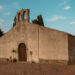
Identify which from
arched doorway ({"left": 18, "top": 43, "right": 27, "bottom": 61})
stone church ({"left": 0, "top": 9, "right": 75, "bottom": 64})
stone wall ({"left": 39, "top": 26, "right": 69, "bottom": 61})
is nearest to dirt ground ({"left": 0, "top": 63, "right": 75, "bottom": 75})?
stone wall ({"left": 39, "top": 26, "right": 69, "bottom": 61})

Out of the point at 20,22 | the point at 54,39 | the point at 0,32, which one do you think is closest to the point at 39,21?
the point at 0,32

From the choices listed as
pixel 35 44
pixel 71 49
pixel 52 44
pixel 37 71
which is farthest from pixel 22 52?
pixel 37 71

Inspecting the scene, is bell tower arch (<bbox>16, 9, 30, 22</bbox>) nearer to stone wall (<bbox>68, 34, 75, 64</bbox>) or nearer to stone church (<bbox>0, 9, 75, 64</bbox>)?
stone church (<bbox>0, 9, 75, 64</bbox>)

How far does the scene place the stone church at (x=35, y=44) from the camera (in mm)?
17188

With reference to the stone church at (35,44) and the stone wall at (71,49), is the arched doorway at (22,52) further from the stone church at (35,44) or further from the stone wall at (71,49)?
the stone wall at (71,49)

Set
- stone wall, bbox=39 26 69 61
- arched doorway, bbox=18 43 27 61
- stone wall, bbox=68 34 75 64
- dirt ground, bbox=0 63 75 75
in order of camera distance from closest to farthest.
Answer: dirt ground, bbox=0 63 75 75
stone wall, bbox=39 26 69 61
stone wall, bbox=68 34 75 64
arched doorway, bbox=18 43 27 61

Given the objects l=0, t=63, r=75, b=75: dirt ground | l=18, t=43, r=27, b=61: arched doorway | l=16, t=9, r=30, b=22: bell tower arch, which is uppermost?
l=16, t=9, r=30, b=22: bell tower arch

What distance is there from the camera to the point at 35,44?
1978cm

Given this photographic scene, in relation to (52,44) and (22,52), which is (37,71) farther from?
(22,52)

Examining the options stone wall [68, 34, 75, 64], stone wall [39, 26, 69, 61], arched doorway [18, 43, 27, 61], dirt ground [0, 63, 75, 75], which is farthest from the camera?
arched doorway [18, 43, 27, 61]

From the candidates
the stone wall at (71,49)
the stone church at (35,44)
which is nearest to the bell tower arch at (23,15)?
the stone church at (35,44)

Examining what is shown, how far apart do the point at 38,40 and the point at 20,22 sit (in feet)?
16.6

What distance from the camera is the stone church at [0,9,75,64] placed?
1719 cm

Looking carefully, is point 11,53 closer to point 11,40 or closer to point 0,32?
point 11,40
